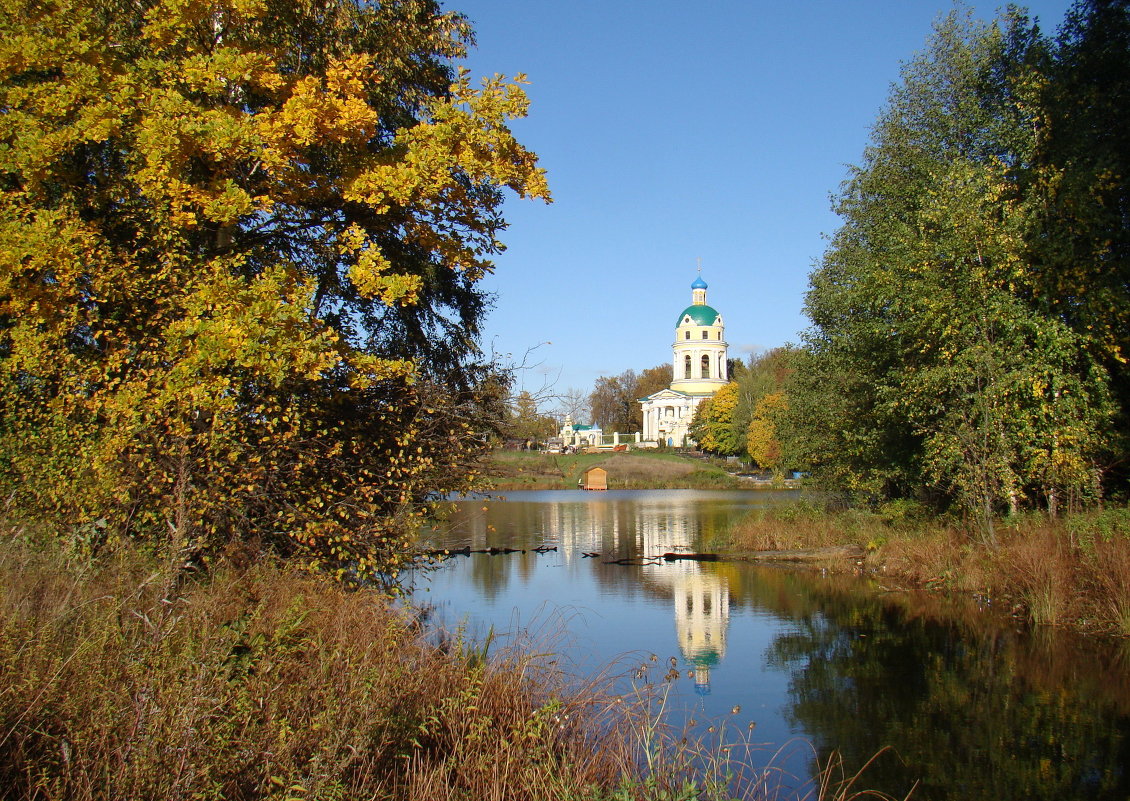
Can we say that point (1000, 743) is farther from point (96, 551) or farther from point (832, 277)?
point (832, 277)

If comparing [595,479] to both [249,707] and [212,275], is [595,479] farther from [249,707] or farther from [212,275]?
[249,707]

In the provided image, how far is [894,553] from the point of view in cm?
1878

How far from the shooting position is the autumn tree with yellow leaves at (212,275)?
8297 mm

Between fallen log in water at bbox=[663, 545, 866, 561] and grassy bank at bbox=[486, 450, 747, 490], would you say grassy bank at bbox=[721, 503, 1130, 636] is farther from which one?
grassy bank at bbox=[486, 450, 747, 490]

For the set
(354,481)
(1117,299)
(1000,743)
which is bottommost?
(1000,743)

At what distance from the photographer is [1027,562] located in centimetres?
1402

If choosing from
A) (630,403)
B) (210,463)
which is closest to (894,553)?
(210,463)

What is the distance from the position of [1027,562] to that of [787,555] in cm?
838

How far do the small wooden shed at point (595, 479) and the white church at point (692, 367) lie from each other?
127ft

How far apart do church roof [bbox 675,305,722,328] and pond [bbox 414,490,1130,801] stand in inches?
3518

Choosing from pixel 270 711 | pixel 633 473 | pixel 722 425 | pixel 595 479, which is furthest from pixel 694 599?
pixel 722 425

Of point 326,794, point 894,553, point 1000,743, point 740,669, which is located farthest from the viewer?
point 894,553

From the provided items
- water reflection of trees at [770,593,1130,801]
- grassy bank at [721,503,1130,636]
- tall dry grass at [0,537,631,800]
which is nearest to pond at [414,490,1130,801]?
water reflection of trees at [770,593,1130,801]

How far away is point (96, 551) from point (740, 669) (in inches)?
309
